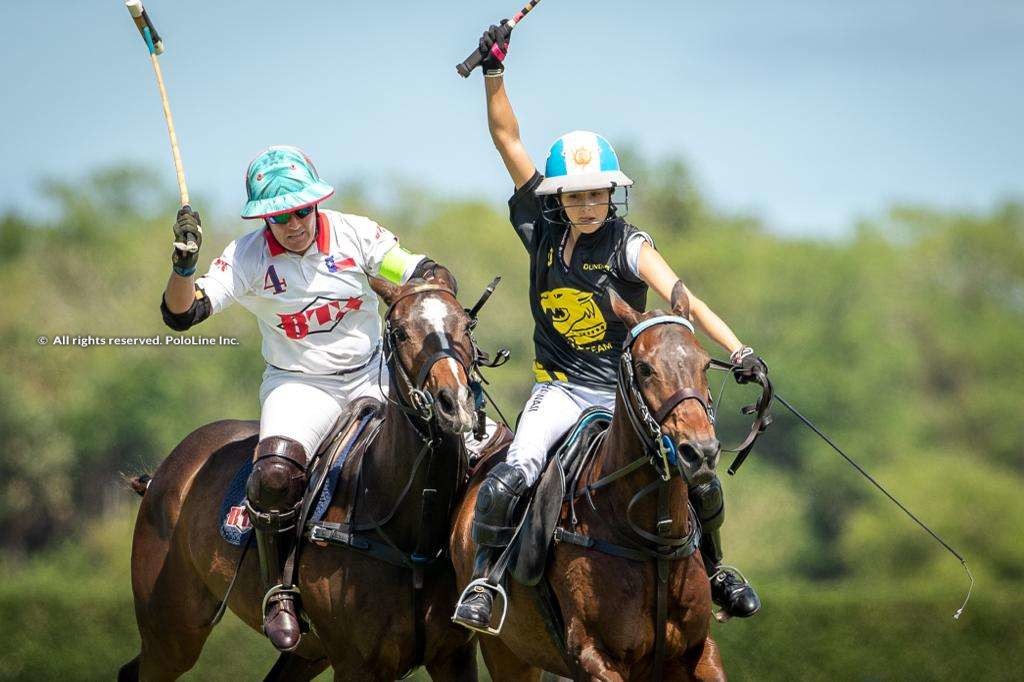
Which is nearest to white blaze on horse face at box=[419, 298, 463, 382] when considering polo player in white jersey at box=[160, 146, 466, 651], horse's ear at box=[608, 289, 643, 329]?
polo player in white jersey at box=[160, 146, 466, 651]

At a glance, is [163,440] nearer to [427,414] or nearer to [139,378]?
[139,378]

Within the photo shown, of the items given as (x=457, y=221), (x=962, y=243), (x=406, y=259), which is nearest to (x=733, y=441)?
(x=457, y=221)

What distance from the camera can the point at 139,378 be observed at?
23.3 meters

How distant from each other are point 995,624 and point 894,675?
1411mm

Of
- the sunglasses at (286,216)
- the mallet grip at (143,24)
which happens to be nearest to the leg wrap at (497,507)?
the sunglasses at (286,216)

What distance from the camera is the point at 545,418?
5.59 meters

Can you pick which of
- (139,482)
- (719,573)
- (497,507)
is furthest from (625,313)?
(139,482)

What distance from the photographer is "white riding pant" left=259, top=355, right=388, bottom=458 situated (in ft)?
20.4

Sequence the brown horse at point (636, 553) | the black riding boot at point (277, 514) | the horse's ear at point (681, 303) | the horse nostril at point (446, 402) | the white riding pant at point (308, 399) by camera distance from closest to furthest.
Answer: the brown horse at point (636, 553)
the horse's ear at point (681, 303)
the horse nostril at point (446, 402)
the black riding boot at point (277, 514)
the white riding pant at point (308, 399)

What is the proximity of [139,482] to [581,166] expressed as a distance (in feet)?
11.9

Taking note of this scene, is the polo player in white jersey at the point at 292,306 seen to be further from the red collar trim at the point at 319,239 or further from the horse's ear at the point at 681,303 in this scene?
the horse's ear at the point at 681,303

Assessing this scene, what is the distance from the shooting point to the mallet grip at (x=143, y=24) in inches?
252

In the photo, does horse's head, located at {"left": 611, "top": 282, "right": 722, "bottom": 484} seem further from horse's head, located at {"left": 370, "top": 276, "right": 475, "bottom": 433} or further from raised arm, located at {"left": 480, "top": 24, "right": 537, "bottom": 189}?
raised arm, located at {"left": 480, "top": 24, "right": 537, "bottom": 189}

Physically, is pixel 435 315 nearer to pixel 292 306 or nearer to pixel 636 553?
pixel 292 306
